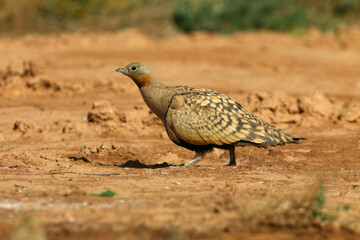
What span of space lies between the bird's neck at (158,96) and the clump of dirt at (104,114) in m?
2.02

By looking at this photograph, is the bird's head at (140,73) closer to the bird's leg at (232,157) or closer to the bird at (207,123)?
the bird at (207,123)

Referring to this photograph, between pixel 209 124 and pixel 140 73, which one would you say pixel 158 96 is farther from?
pixel 209 124

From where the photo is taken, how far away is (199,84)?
1374cm

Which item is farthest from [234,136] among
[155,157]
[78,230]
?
[78,230]

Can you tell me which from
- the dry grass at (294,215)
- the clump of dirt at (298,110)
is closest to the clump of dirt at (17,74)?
the clump of dirt at (298,110)

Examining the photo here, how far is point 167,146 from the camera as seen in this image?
9.35m

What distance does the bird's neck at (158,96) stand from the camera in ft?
25.6

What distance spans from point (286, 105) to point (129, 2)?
41.1 ft

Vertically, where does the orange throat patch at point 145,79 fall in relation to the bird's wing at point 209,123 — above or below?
above

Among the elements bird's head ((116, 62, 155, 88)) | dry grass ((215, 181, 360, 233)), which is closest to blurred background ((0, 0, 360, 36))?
bird's head ((116, 62, 155, 88))

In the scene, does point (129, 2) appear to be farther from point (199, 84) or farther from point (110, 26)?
point (199, 84)

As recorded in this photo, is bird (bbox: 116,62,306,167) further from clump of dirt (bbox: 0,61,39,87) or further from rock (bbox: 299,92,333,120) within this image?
clump of dirt (bbox: 0,61,39,87)

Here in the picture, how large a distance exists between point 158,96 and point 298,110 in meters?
3.69

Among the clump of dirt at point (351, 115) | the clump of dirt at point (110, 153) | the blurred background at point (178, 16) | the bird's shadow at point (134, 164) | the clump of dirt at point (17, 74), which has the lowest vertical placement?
the bird's shadow at point (134, 164)
